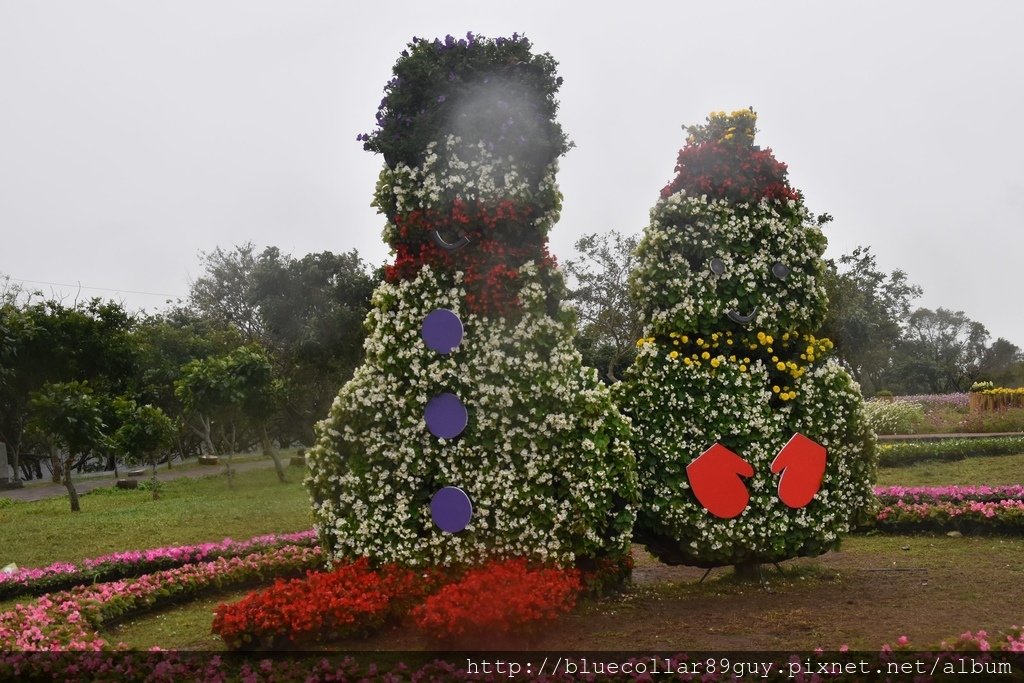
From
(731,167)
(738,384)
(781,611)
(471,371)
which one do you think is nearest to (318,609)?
(471,371)

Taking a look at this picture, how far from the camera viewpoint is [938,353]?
54250 millimetres

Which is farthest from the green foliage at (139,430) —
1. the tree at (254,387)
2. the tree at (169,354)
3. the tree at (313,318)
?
the tree at (169,354)

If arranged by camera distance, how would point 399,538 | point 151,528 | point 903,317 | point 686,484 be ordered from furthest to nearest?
point 903,317, point 151,528, point 686,484, point 399,538

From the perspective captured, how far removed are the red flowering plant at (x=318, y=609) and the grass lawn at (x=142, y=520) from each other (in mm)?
6051

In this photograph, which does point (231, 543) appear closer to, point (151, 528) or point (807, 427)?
point (151, 528)

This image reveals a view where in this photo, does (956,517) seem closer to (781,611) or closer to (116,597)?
(781,611)

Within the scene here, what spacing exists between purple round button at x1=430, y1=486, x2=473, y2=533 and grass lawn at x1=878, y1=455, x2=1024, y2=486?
1044 cm

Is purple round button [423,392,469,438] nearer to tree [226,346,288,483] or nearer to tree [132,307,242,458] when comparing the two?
tree [226,346,288,483]

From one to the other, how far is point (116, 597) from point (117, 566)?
1.72 metres

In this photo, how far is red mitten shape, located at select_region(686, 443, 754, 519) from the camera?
7789 mm

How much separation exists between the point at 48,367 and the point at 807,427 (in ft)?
60.3

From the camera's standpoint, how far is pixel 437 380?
288 inches

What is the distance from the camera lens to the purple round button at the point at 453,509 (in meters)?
7.19

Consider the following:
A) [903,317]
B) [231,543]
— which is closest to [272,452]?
[231,543]
